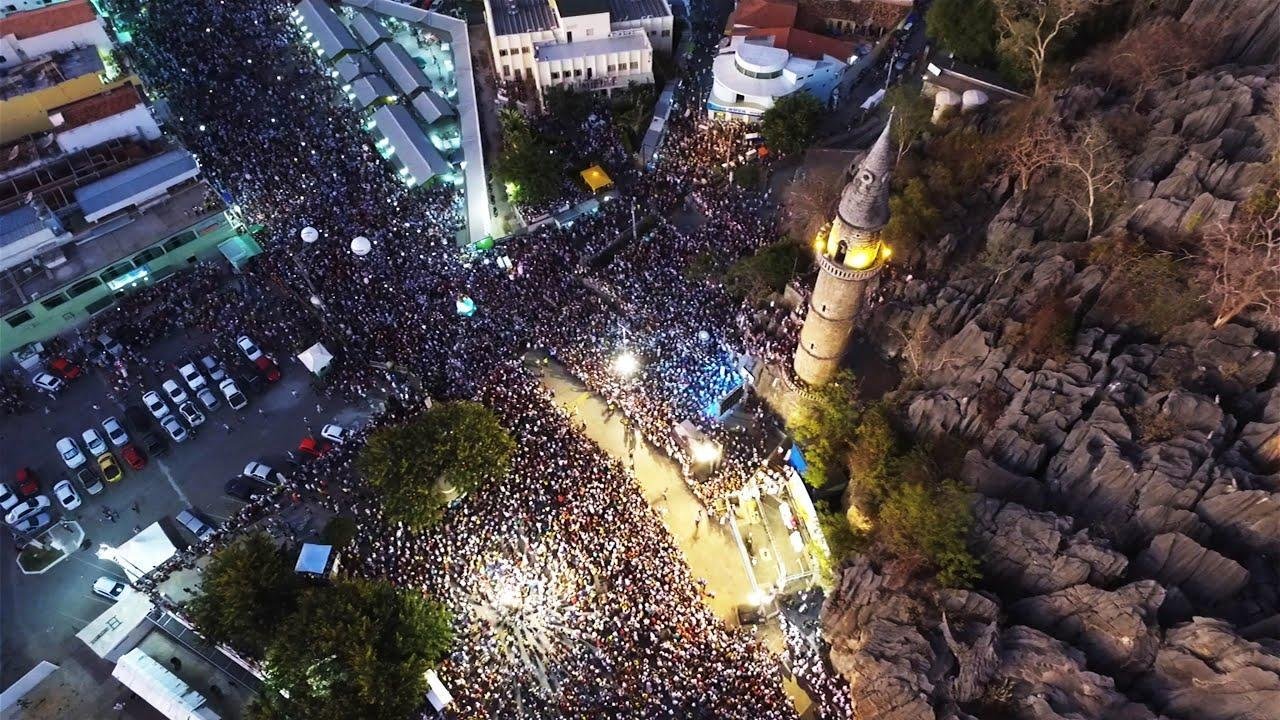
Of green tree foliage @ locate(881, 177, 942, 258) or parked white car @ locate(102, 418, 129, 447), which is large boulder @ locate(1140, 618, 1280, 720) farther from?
parked white car @ locate(102, 418, 129, 447)

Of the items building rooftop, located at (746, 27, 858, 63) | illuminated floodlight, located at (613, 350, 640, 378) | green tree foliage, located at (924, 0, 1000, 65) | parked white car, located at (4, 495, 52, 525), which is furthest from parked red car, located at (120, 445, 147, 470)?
green tree foliage, located at (924, 0, 1000, 65)

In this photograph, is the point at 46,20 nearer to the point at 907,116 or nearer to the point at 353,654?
the point at 353,654

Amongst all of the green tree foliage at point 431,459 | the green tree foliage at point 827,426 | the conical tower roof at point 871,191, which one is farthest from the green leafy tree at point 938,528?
the green tree foliage at point 431,459

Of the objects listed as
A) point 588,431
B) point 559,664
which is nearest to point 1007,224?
point 588,431

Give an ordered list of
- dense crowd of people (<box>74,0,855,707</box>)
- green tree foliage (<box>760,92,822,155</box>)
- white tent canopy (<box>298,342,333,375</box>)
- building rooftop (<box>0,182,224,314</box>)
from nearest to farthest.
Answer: dense crowd of people (<box>74,0,855,707</box>)
white tent canopy (<box>298,342,333,375</box>)
building rooftop (<box>0,182,224,314</box>)
green tree foliage (<box>760,92,822,155</box>)

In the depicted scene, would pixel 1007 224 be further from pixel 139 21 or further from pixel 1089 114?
pixel 139 21

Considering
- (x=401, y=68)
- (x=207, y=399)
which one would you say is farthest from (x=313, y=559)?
(x=401, y=68)
